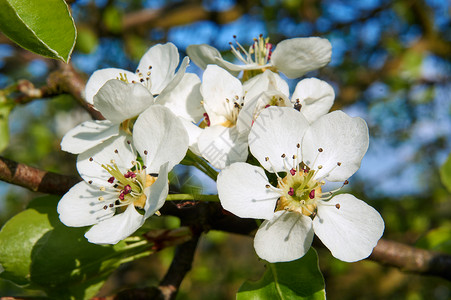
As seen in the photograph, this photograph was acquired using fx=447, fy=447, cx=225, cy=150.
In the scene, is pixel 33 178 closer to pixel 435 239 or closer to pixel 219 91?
pixel 219 91

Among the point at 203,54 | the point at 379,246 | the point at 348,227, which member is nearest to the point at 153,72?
the point at 203,54

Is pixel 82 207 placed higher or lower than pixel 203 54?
lower

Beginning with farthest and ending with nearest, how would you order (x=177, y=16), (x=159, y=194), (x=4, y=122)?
1. (x=177, y=16)
2. (x=4, y=122)
3. (x=159, y=194)

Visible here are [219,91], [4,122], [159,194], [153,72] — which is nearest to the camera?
[159,194]

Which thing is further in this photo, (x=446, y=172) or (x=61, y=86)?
(x=446, y=172)

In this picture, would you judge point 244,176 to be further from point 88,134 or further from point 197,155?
point 88,134

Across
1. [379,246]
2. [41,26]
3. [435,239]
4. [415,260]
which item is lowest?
[435,239]
